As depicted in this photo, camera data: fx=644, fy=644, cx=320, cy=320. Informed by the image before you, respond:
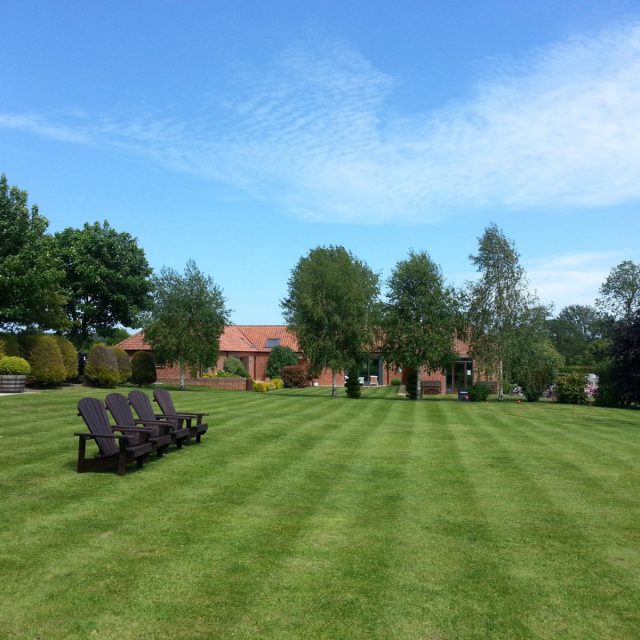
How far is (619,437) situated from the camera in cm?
1675

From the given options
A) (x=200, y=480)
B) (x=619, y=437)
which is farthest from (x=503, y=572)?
(x=619, y=437)

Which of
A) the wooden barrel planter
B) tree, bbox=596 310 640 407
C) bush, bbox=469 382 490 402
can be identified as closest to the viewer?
the wooden barrel planter

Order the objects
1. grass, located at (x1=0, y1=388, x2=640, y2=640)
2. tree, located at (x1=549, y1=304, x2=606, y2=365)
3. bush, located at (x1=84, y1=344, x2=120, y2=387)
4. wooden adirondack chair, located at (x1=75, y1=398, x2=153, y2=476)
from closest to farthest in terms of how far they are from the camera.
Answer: grass, located at (x1=0, y1=388, x2=640, y2=640) → wooden adirondack chair, located at (x1=75, y1=398, x2=153, y2=476) → bush, located at (x1=84, y1=344, x2=120, y2=387) → tree, located at (x1=549, y1=304, x2=606, y2=365)

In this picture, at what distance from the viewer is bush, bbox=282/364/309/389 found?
163ft

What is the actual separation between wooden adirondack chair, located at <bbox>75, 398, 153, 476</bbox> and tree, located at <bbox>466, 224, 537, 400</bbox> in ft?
96.6

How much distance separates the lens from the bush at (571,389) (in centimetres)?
3422

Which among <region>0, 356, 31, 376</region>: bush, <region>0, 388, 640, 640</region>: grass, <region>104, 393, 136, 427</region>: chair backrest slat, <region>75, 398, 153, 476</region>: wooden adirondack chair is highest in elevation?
<region>0, 356, 31, 376</region>: bush

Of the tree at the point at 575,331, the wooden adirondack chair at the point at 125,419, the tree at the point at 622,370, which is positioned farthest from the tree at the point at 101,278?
the tree at the point at 575,331

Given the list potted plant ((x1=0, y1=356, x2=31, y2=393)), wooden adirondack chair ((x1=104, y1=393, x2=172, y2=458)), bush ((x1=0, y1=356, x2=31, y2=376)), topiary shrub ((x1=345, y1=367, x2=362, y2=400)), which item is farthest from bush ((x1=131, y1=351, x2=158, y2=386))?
wooden adirondack chair ((x1=104, y1=393, x2=172, y2=458))

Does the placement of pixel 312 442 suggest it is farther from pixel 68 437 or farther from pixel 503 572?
pixel 503 572

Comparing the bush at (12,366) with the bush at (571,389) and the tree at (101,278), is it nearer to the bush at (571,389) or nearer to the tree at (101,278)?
the tree at (101,278)

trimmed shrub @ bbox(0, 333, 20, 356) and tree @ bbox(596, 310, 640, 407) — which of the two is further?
tree @ bbox(596, 310, 640, 407)

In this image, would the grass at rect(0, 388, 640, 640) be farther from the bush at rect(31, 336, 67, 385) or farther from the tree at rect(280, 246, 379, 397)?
the tree at rect(280, 246, 379, 397)

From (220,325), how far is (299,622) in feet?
112
